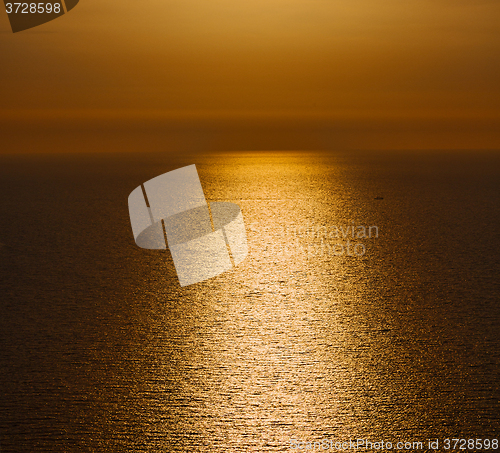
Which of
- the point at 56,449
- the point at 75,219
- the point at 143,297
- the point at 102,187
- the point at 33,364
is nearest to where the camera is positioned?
the point at 56,449

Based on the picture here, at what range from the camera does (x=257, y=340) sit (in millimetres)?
3051

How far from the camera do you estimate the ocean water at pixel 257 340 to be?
2221mm

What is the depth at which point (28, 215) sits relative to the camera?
705 centimetres

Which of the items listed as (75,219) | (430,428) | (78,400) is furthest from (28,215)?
(430,428)

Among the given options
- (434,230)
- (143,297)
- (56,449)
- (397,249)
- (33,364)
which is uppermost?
(56,449)

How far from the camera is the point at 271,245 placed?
536 cm

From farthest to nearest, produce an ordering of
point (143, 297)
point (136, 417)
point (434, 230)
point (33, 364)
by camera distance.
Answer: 1. point (434, 230)
2. point (143, 297)
3. point (33, 364)
4. point (136, 417)

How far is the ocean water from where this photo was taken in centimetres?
222

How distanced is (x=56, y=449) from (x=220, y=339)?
116 cm

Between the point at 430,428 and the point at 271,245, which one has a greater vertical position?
the point at 430,428

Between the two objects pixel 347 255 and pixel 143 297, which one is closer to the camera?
pixel 143 297

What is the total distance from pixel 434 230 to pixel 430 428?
4098mm

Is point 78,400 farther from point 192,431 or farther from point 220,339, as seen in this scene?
point 220,339

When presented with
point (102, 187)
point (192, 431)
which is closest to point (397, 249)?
point (192, 431)
